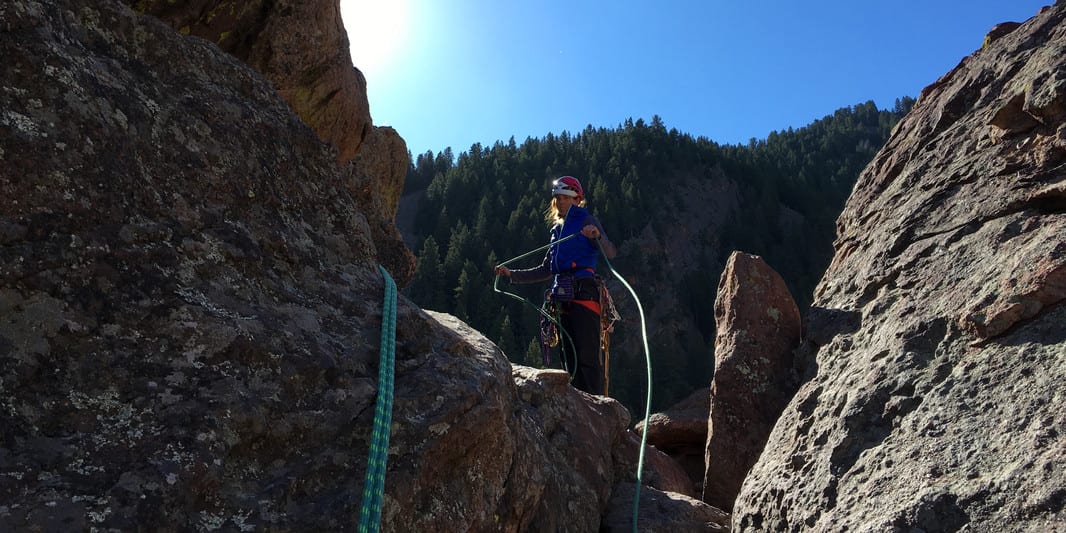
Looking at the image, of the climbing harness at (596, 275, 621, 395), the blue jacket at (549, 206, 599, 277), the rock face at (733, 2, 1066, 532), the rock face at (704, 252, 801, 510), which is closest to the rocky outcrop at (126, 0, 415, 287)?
the blue jacket at (549, 206, 599, 277)

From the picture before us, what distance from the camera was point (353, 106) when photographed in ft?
20.3

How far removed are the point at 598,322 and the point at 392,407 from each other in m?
3.82

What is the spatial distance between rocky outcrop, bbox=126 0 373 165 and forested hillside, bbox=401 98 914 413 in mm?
52883

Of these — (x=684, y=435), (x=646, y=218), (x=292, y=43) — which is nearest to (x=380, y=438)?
(x=292, y=43)

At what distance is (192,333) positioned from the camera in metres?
2.27

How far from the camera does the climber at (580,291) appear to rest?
19.9 feet

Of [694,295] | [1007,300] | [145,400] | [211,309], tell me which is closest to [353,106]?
[211,309]

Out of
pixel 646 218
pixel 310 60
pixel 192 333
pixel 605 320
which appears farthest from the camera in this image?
pixel 646 218

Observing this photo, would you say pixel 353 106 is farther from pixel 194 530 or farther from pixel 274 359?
pixel 194 530

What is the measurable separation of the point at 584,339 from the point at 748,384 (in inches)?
78.5

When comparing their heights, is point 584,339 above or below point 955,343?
above

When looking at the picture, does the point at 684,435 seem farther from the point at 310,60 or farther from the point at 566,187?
the point at 310,60

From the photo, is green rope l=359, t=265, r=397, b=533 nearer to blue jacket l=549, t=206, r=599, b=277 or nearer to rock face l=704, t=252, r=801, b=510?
rock face l=704, t=252, r=801, b=510

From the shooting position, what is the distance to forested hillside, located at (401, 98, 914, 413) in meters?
66.4
